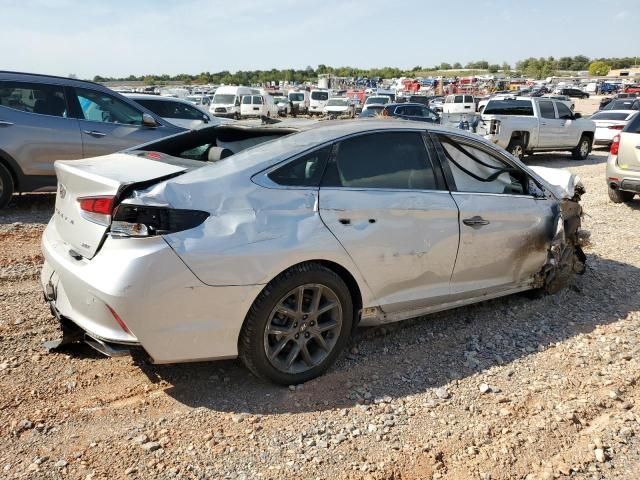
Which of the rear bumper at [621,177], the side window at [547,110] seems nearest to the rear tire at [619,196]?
the rear bumper at [621,177]

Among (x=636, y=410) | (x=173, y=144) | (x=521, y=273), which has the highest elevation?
(x=173, y=144)

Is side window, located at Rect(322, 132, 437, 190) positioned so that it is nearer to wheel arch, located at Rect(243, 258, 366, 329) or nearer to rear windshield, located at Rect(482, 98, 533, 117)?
wheel arch, located at Rect(243, 258, 366, 329)

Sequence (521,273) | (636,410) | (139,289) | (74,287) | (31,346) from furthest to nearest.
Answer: (521,273) → (31,346) → (636,410) → (74,287) → (139,289)

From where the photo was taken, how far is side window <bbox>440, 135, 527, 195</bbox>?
13.3 feet

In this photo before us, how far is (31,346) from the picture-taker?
12.2ft

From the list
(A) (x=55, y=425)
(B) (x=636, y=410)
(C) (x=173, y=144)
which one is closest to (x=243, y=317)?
(A) (x=55, y=425)

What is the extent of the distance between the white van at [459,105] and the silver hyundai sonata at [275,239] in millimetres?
29949

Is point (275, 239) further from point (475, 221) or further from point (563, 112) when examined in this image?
point (563, 112)

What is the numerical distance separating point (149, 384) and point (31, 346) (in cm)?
99

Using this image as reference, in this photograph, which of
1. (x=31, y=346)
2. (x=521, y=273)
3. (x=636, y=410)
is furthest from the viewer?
(x=521, y=273)

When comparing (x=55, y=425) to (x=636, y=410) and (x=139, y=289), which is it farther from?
(x=636, y=410)

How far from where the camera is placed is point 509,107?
50.0ft

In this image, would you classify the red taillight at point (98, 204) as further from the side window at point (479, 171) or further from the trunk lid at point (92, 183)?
the side window at point (479, 171)

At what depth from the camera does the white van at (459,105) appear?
113 feet
